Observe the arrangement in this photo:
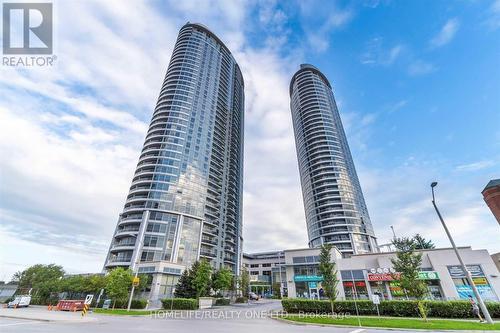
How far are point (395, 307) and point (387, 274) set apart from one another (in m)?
15.5

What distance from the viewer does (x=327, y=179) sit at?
289 feet

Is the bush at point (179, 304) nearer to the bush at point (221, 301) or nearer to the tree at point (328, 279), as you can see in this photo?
the bush at point (221, 301)

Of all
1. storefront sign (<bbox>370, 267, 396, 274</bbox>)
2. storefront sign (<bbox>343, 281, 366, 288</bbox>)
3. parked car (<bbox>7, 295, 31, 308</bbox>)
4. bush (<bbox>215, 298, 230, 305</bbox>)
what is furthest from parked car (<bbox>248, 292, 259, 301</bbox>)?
parked car (<bbox>7, 295, 31, 308</bbox>)

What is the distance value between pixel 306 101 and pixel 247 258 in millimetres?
86535

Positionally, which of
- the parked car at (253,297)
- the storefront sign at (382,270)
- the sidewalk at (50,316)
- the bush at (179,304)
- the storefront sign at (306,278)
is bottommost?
the sidewalk at (50,316)

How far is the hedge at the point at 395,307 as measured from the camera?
A: 2063 cm

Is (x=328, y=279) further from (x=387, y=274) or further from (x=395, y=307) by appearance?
(x=387, y=274)

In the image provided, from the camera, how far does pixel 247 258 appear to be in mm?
122688

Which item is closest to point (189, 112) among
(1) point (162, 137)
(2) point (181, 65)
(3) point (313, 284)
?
(1) point (162, 137)

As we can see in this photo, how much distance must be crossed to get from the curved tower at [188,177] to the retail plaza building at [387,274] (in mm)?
29269

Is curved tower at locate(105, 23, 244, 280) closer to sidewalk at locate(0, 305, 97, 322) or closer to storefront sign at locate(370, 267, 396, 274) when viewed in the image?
sidewalk at locate(0, 305, 97, 322)

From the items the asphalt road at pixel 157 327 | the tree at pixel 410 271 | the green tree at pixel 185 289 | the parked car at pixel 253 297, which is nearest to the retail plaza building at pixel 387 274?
the tree at pixel 410 271

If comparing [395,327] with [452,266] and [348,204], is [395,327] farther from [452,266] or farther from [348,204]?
[348,204]

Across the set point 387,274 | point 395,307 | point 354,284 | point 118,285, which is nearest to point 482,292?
point 387,274
